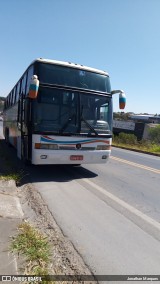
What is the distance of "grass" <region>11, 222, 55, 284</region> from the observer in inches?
129

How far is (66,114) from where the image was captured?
8.23 meters

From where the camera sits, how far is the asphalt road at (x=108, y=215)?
378cm

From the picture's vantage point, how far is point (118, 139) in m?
30.1

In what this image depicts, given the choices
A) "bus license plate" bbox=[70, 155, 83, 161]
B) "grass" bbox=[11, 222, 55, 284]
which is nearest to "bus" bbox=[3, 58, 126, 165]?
"bus license plate" bbox=[70, 155, 83, 161]

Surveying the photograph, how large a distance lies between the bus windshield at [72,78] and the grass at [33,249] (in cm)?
483

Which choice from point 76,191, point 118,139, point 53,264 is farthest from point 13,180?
point 118,139

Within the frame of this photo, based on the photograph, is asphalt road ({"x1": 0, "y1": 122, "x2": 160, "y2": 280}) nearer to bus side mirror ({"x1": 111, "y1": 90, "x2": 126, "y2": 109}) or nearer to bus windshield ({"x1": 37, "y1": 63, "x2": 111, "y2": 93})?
bus side mirror ({"x1": 111, "y1": 90, "x2": 126, "y2": 109})

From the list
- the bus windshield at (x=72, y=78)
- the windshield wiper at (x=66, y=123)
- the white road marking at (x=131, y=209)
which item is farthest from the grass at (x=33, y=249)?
the bus windshield at (x=72, y=78)

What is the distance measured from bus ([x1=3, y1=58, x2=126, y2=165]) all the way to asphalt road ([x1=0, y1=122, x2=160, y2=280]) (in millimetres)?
790

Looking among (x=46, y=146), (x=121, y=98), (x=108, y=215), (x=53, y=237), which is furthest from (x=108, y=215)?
(x=121, y=98)

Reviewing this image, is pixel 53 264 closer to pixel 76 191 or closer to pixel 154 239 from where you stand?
pixel 154 239

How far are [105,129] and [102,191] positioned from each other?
2.39m

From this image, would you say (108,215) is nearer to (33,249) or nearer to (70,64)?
(33,249)

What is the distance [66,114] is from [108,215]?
3723 millimetres
